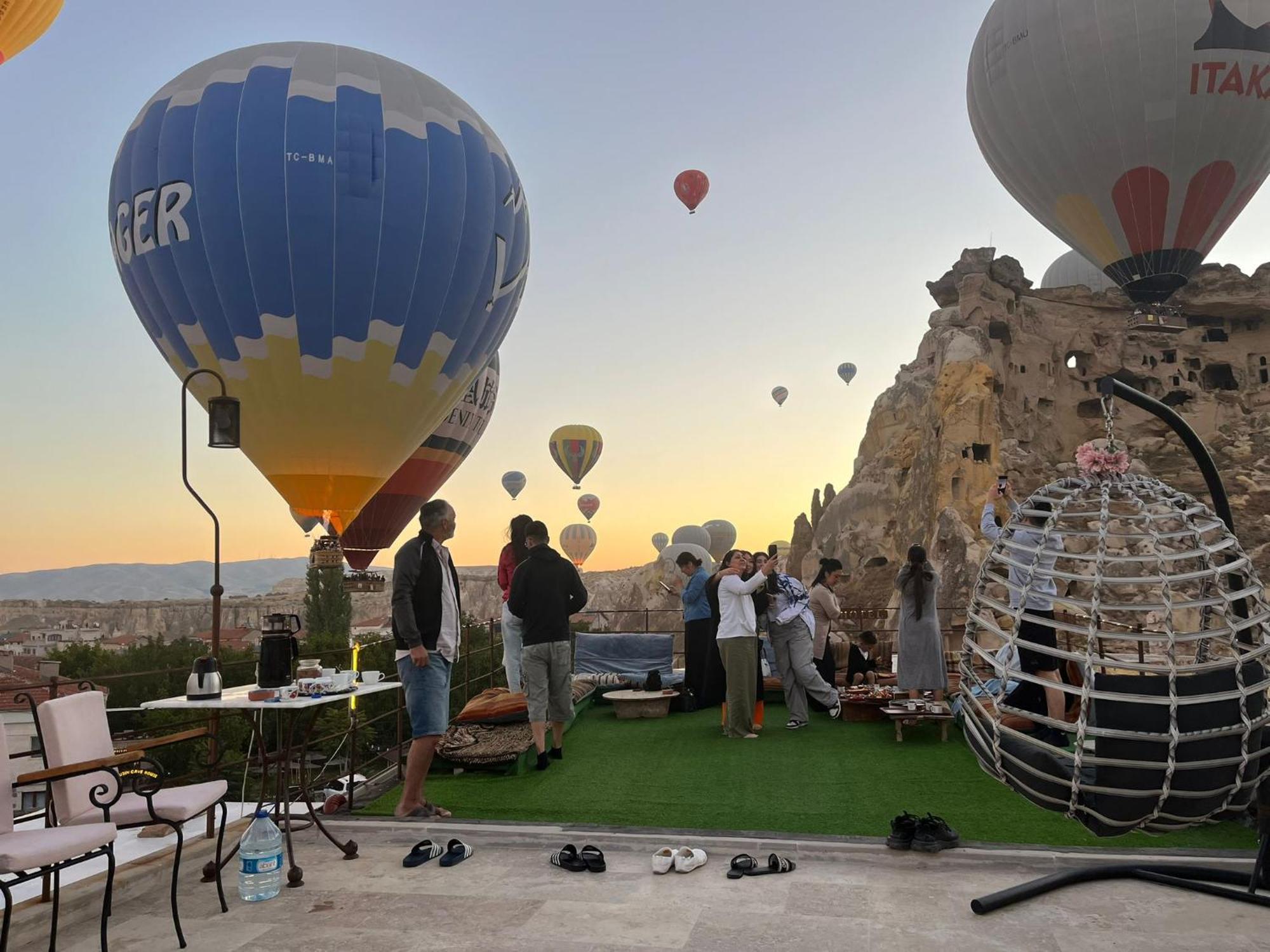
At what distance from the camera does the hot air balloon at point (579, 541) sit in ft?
170

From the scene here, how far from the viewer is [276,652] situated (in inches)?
193

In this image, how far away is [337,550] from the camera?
10148 millimetres

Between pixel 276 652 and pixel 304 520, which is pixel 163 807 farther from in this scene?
pixel 304 520

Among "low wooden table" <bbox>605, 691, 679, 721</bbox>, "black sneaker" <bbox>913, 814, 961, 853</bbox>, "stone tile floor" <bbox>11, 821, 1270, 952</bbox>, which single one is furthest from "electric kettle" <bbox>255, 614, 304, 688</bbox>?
"low wooden table" <bbox>605, 691, 679, 721</bbox>

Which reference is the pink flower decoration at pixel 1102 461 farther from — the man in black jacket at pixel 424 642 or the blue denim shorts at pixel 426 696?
the blue denim shorts at pixel 426 696

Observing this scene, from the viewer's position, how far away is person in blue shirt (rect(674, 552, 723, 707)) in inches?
365

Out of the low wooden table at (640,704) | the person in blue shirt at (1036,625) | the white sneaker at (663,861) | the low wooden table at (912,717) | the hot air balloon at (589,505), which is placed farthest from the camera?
the hot air balloon at (589,505)

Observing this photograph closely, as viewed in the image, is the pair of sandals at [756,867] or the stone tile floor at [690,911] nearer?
the stone tile floor at [690,911]

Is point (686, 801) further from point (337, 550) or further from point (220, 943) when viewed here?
point (337, 550)

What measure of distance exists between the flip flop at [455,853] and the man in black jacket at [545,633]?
1.98m

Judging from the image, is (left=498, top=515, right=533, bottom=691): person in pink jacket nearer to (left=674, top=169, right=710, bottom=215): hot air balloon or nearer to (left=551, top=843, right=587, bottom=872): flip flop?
(left=551, top=843, right=587, bottom=872): flip flop

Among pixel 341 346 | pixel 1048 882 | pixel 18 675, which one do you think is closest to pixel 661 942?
pixel 1048 882

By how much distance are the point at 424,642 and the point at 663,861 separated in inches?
83.9

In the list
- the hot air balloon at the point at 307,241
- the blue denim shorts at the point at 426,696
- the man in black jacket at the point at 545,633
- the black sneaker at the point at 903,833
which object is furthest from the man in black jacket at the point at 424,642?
the hot air balloon at the point at 307,241
